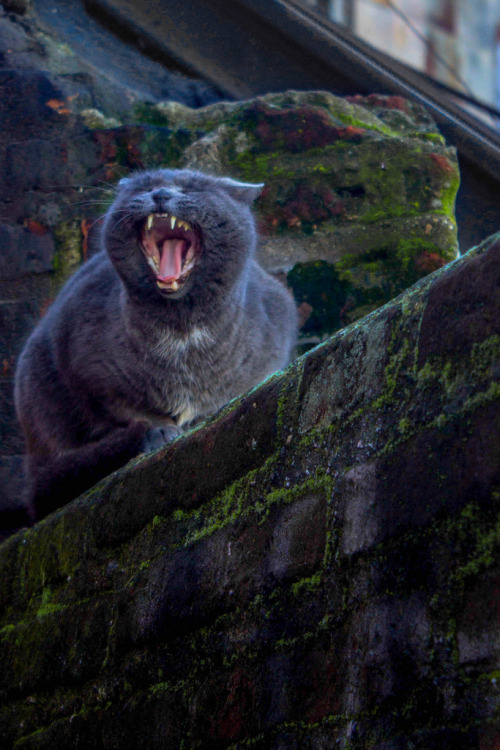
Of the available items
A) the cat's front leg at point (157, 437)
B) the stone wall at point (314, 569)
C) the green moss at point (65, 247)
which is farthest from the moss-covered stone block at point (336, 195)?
the stone wall at point (314, 569)

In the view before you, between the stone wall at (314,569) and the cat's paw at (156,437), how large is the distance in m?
0.31

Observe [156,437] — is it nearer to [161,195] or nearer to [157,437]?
[157,437]

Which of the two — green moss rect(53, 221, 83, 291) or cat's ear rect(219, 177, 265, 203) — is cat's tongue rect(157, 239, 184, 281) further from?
green moss rect(53, 221, 83, 291)

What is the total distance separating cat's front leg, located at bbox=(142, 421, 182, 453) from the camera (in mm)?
1938

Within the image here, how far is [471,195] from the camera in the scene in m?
3.18

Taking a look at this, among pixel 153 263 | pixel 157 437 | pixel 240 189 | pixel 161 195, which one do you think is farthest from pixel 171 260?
pixel 157 437

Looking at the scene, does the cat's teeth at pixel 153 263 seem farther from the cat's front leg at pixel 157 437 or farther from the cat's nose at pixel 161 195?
the cat's front leg at pixel 157 437

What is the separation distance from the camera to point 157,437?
198 centimetres

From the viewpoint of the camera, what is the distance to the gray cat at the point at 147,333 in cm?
214

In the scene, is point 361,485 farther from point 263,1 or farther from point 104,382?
point 263,1

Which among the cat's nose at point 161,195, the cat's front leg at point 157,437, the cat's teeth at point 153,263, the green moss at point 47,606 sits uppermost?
the cat's nose at point 161,195

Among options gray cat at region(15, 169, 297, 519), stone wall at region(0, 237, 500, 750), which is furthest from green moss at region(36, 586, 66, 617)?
gray cat at region(15, 169, 297, 519)

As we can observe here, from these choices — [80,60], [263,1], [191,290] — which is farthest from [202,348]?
[263,1]

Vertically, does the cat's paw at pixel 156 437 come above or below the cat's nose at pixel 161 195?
below
